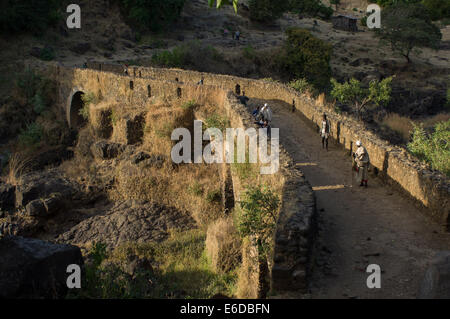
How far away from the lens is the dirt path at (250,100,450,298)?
24.4 feet

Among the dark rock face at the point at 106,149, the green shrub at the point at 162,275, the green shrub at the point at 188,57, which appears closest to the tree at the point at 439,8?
the green shrub at the point at 188,57

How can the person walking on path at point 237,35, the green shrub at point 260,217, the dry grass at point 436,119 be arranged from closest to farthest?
1. the green shrub at point 260,217
2. the dry grass at point 436,119
3. the person walking on path at point 237,35

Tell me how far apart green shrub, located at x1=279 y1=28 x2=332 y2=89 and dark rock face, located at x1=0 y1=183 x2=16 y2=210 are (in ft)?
102

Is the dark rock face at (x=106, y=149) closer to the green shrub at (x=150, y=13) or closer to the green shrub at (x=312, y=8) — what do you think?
the green shrub at (x=150, y=13)

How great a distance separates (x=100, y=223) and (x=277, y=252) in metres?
14.8

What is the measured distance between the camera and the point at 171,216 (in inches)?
774

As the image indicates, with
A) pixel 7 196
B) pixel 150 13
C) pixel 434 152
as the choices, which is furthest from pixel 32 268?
pixel 150 13

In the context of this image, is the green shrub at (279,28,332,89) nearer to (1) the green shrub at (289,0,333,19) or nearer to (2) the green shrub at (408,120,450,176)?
(1) the green shrub at (289,0,333,19)

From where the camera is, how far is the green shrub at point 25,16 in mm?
42406

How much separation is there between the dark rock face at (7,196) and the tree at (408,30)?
45.6 metres

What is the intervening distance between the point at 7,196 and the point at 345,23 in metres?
56.6

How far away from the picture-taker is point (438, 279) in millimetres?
6148

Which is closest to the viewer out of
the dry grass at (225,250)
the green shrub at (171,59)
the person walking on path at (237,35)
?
the dry grass at (225,250)
